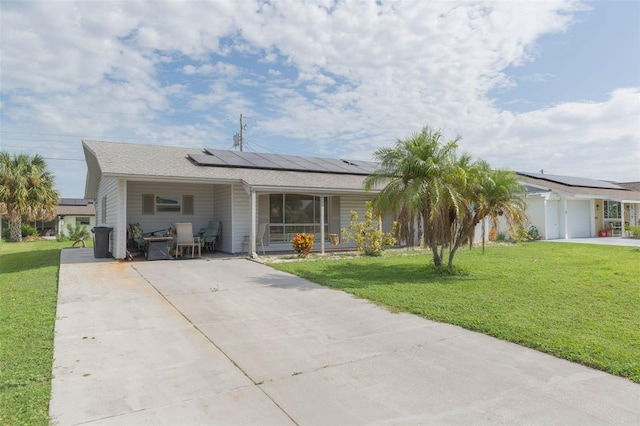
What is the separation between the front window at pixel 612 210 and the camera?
2595 cm

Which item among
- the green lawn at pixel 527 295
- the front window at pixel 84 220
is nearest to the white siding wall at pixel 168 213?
the green lawn at pixel 527 295

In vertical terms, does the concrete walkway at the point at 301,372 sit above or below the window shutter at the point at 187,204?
below

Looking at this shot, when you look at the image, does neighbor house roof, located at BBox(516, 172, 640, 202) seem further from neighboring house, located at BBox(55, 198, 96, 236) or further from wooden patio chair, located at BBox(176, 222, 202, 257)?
neighboring house, located at BBox(55, 198, 96, 236)

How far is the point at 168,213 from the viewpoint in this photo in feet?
50.2

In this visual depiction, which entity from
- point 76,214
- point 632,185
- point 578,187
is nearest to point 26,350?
point 578,187

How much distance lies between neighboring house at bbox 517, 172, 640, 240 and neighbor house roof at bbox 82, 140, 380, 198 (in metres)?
11.9

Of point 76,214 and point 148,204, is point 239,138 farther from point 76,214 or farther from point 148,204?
point 148,204

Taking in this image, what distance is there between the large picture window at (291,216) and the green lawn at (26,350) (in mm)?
8287

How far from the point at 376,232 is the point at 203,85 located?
32.4ft

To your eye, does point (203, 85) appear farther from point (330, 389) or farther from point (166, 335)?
point (330, 389)

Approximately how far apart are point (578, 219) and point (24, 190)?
3392 centimetres

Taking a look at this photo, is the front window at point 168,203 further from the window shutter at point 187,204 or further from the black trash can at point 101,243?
the black trash can at point 101,243

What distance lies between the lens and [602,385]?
Answer: 11.9ft

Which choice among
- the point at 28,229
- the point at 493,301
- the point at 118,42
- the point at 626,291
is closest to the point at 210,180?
the point at 118,42
